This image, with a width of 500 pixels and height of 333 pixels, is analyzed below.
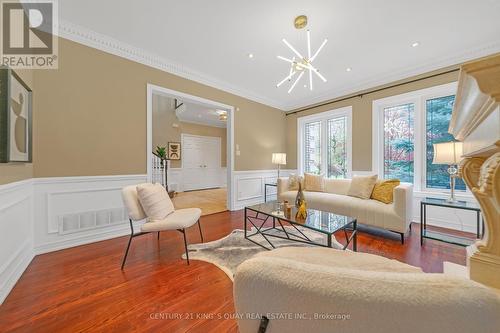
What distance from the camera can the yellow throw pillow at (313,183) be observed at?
394cm

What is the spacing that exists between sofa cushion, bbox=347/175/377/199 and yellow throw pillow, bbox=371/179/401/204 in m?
0.09

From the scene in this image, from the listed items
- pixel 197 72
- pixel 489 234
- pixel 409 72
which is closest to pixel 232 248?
pixel 489 234

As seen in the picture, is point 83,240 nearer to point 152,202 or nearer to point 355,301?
point 152,202

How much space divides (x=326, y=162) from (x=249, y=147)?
76.1 inches

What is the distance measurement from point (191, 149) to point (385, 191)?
6.23 meters

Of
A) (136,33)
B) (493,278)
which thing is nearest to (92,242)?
(136,33)

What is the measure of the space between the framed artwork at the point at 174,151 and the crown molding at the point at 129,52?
3.47 metres

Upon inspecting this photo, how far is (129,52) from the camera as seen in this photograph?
287 centimetres

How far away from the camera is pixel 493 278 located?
536 millimetres

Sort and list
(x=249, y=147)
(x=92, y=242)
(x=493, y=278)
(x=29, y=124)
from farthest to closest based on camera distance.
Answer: (x=249, y=147), (x=92, y=242), (x=29, y=124), (x=493, y=278)

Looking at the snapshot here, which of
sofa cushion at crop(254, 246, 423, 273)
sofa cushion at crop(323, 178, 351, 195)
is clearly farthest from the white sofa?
sofa cushion at crop(254, 246, 423, 273)

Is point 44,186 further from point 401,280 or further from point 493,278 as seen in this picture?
point 493,278

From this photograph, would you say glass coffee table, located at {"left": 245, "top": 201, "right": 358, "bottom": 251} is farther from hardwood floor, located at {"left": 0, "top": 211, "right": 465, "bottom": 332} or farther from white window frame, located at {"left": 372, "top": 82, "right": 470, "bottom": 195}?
white window frame, located at {"left": 372, "top": 82, "right": 470, "bottom": 195}

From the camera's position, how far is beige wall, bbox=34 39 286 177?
2.31 m
